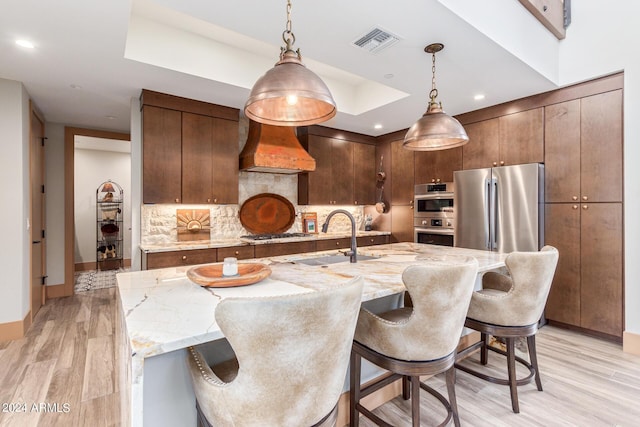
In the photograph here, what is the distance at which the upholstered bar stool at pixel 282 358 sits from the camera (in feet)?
2.86

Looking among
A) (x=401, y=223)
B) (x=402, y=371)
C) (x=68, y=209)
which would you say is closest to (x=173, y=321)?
(x=402, y=371)

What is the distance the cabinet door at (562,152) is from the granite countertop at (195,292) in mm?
1565

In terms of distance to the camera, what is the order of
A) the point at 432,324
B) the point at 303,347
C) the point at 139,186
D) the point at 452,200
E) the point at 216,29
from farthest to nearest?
the point at 452,200
the point at 139,186
the point at 216,29
the point at 432,324
the point at 303,347

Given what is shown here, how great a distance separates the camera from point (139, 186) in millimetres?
3537

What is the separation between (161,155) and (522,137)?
4061 mm

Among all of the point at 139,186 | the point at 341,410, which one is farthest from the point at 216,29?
the point at 341,410

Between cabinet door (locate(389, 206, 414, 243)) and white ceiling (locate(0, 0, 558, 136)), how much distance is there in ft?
5.21

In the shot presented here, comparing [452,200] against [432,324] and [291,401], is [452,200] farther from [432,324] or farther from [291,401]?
[291,401]

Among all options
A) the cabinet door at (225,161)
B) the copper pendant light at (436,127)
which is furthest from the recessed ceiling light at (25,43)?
the copper pendant light at (436,127)

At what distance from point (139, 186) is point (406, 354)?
130 inches

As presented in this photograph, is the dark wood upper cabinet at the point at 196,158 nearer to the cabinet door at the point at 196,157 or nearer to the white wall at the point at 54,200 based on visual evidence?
the cabinet door at the point at 196,157

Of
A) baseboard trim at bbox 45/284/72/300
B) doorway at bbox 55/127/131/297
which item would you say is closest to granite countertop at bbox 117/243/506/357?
doorway at bbox 55/127/131/297

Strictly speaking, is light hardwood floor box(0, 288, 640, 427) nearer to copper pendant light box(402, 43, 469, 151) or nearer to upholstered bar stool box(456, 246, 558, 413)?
upholstered bar stool box(456, 246, 558, 413)

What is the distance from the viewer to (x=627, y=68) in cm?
290
